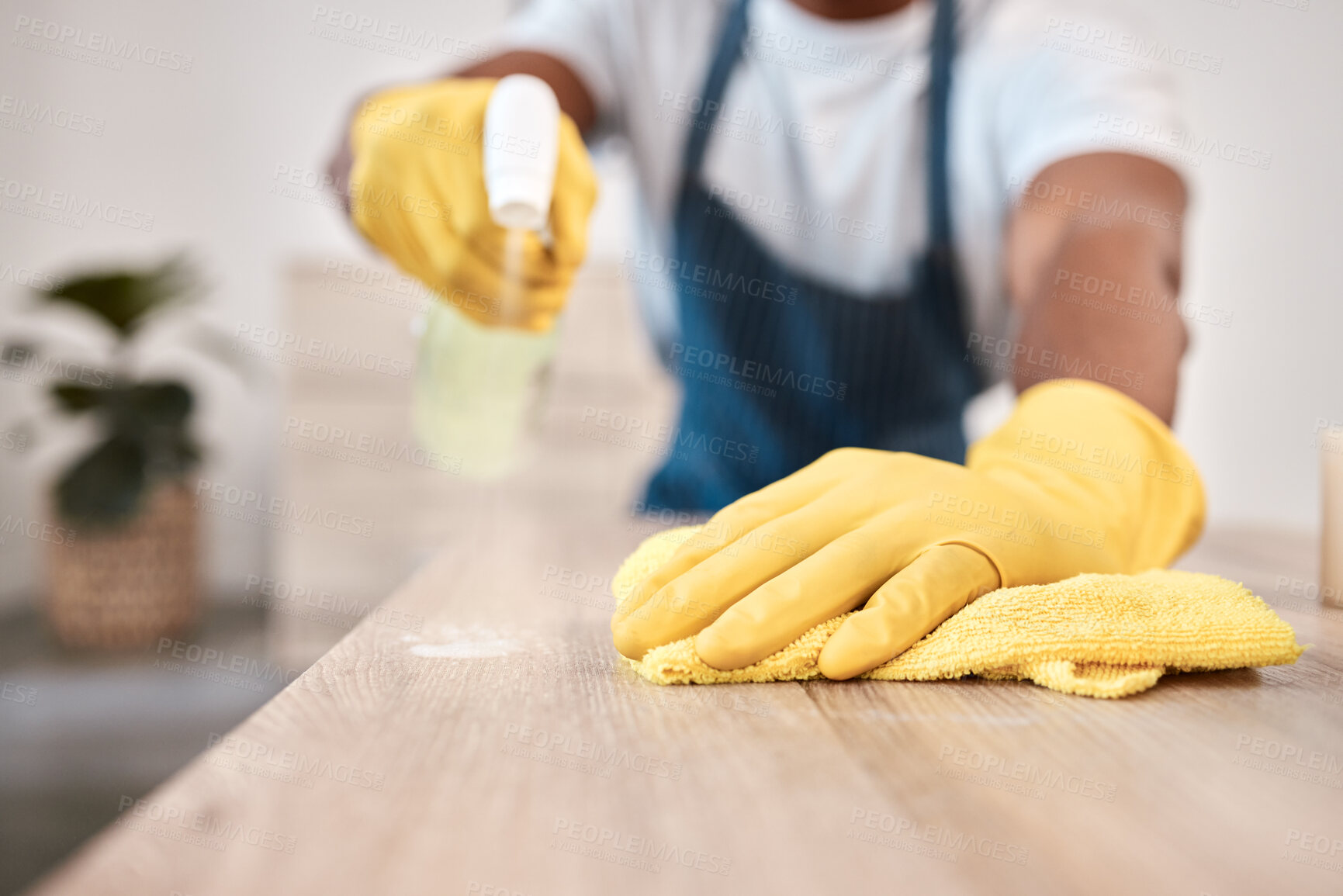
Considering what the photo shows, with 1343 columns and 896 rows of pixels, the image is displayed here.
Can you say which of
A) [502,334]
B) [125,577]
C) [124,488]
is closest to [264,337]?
[124,488]

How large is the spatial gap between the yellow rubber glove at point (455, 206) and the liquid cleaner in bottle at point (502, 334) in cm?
1

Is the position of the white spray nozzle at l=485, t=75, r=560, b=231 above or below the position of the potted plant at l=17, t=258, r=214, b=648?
above

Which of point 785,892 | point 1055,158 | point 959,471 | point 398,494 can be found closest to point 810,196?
point 1055,158

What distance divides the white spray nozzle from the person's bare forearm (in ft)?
1.65

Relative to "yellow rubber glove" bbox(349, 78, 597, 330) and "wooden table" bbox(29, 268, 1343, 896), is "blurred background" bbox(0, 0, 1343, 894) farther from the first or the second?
"wooden table" bbox(29, 268, 1343, 896)

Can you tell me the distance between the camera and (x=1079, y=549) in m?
0.55

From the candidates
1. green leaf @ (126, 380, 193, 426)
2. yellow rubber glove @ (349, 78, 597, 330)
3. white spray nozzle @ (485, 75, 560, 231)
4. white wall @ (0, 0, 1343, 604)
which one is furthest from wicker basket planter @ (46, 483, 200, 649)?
white spray nozzle @ (485, 75, 560, 231)

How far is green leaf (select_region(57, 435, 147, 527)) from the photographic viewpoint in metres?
2.27

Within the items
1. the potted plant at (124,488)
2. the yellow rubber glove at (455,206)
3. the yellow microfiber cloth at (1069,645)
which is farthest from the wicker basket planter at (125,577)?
the yellow microfiber cloth at (1069,645)

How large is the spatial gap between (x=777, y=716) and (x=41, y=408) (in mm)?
2949

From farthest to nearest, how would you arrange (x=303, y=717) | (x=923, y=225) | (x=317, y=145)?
(x=317, y=145), (x=923, y=225), (x=303, y=717)

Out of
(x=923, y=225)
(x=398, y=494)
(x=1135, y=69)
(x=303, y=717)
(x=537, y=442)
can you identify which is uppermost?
(x=1135, y=69)

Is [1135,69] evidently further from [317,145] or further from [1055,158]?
[317,145]

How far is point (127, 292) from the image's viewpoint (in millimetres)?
2424
